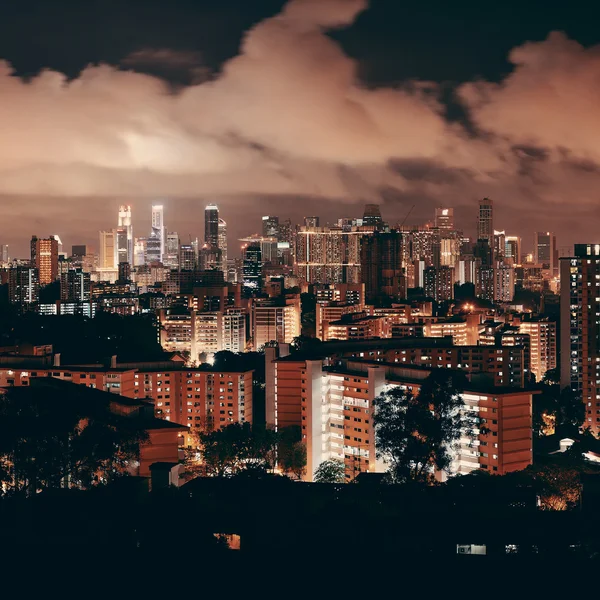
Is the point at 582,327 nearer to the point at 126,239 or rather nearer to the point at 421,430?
the point at 421,430

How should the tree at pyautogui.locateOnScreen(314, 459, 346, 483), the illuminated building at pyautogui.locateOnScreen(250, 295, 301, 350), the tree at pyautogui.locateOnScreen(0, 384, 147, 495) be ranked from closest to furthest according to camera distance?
the tree at pyautogui.locateOnScreen(0, 384, 147, 495) < the tree at pyautogui.locateOnScreen(314, 459, 346, 483) < the illuminated building at pyautogui.locateOnScreen(250, 295, 301, 350)

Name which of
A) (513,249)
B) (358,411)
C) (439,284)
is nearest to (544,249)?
(513,249)

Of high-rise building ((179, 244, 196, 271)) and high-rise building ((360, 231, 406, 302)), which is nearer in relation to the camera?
high-rise building ((360, 231, 406, 302))

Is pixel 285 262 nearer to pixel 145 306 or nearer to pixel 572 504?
pixel 145 306

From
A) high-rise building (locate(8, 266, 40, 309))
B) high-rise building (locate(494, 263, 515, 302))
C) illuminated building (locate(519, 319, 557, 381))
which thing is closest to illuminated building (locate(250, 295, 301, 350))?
illuminated building (locate(519, 319, 557, 381))

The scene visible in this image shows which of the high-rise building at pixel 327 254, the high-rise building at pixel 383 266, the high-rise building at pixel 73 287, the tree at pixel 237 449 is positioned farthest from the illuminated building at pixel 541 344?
the high-rise building at pixel 327 254

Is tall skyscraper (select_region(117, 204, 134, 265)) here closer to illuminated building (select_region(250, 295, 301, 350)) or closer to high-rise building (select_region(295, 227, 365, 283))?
high-rise building (select_region(295, 227, 365, 283))

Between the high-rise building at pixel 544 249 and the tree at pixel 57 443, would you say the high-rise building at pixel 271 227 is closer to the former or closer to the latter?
the high-rise building at pixel 544 249
